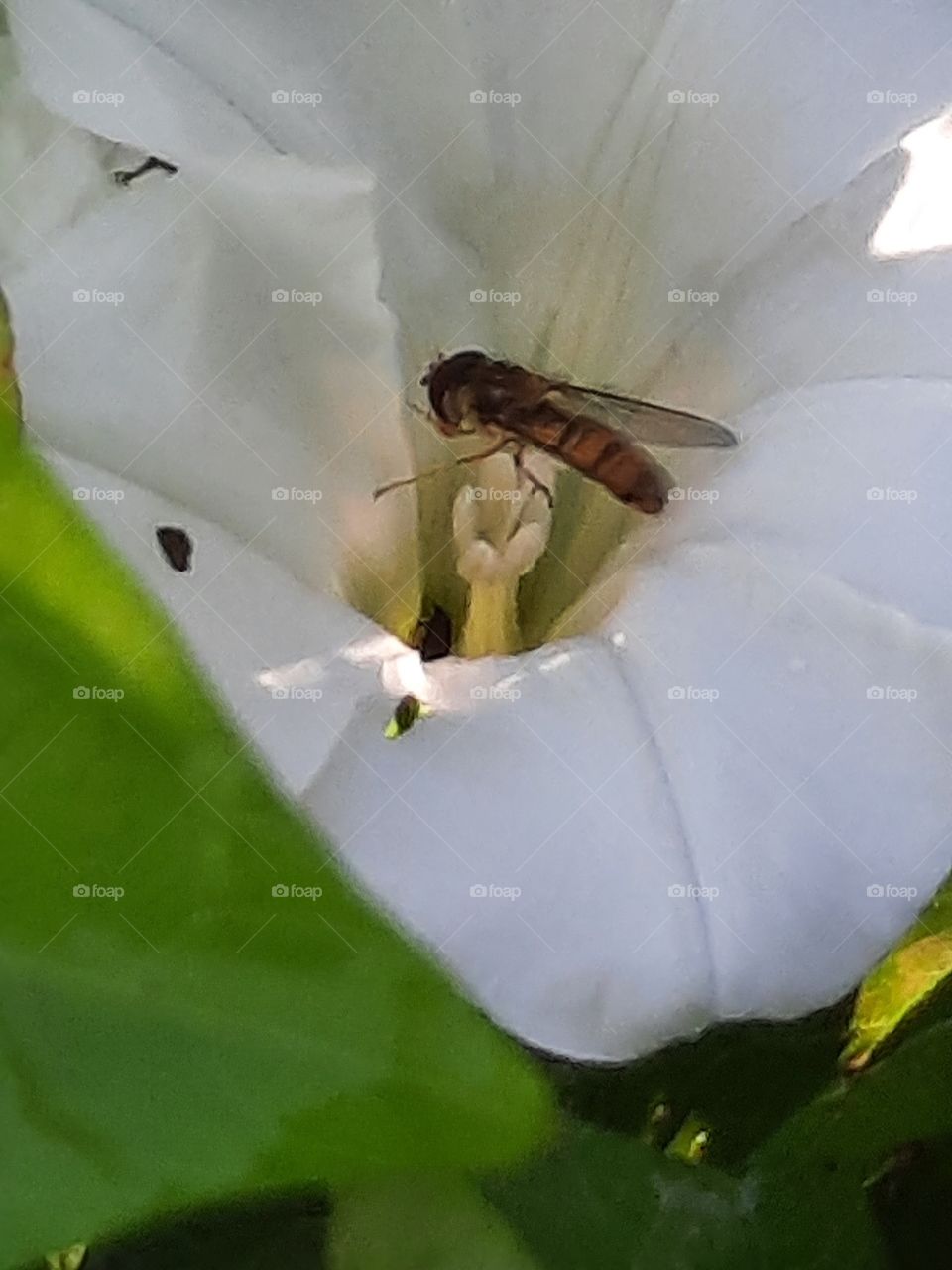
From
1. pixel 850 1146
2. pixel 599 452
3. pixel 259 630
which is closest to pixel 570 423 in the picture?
pixel 599 452

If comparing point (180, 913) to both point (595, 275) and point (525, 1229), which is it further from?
point (595, 275)

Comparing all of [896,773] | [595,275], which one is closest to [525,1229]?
[896,773]
